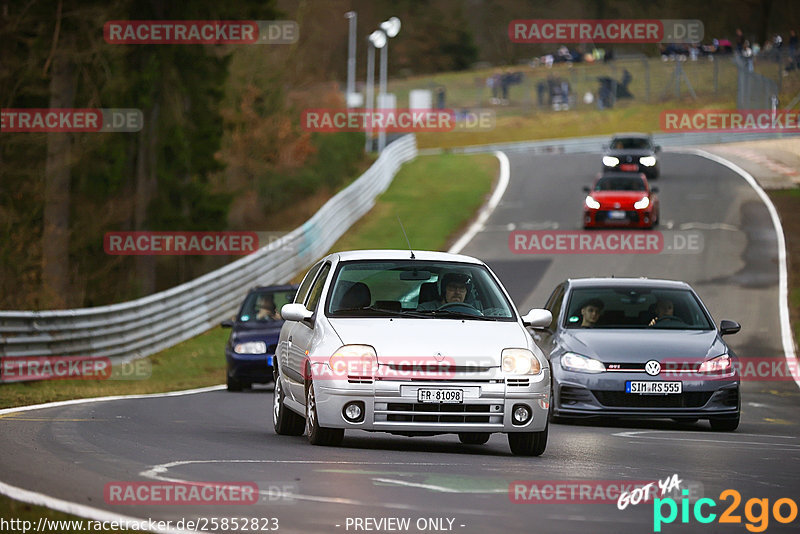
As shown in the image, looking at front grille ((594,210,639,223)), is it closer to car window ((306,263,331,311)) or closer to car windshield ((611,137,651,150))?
car windshield ((611,137,651,150))

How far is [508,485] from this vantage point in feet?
30.4

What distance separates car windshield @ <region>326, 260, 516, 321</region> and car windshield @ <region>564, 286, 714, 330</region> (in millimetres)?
3915

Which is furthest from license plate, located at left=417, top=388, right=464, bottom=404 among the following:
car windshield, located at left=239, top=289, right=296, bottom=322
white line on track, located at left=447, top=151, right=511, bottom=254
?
white line on track, located at left=447, top=151, right=511, bottom=254

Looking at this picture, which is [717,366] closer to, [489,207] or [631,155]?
[489,207]

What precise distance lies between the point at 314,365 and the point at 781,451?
14.1 ft

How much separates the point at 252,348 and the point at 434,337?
10140 mm

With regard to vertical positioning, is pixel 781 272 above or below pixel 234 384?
above

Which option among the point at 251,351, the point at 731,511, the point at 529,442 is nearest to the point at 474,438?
the point at 529,442

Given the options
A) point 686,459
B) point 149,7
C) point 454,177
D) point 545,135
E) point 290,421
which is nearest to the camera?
point 686,459

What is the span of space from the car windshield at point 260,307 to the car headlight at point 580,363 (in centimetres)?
737

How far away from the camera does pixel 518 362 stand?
11125 mm

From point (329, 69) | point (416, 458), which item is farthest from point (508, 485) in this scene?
point (329, 69)

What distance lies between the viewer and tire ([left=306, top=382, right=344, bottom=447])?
446 inches

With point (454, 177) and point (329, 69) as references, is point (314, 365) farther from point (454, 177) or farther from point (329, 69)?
point (329, 69)
